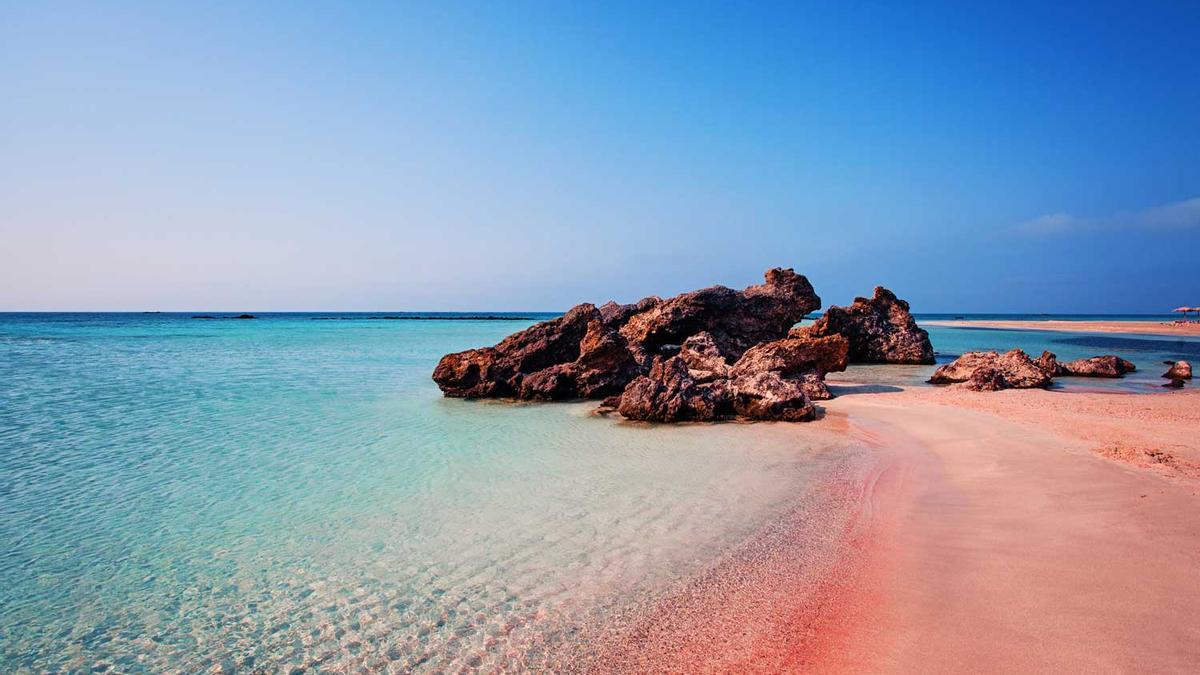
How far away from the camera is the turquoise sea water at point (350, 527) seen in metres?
3.55

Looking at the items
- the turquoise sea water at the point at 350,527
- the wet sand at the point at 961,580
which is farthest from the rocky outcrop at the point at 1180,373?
the turquoise sea water at the point at 350,527

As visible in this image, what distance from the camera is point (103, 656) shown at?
11.0ft

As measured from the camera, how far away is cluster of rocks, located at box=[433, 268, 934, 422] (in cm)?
1114

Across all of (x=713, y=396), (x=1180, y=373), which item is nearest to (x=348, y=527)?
(x=713, y=396)

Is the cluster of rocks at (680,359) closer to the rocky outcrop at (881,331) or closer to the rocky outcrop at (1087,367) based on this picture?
the rocky outcrop at (881,331)

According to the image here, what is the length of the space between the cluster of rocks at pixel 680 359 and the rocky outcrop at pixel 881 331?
196 millimetres

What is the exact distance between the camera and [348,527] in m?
5.37

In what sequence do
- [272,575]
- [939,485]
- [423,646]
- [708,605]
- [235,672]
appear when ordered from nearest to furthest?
[235,672], [423,646], [708,605], [272,575], [939,485]

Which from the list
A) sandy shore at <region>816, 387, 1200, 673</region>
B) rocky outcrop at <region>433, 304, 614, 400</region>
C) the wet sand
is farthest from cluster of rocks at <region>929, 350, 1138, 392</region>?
rocky outcrop at <region>433, 304, 614, 400</region>

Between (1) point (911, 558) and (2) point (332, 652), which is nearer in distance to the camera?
(2) point (332, 652)

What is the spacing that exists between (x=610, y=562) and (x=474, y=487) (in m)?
2.56

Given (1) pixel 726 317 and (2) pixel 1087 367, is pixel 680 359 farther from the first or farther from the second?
(2) pixel 1087 367

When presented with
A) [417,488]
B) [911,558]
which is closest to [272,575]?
[417,488]

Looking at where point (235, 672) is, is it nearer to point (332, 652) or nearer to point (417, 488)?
point (332, 652)
